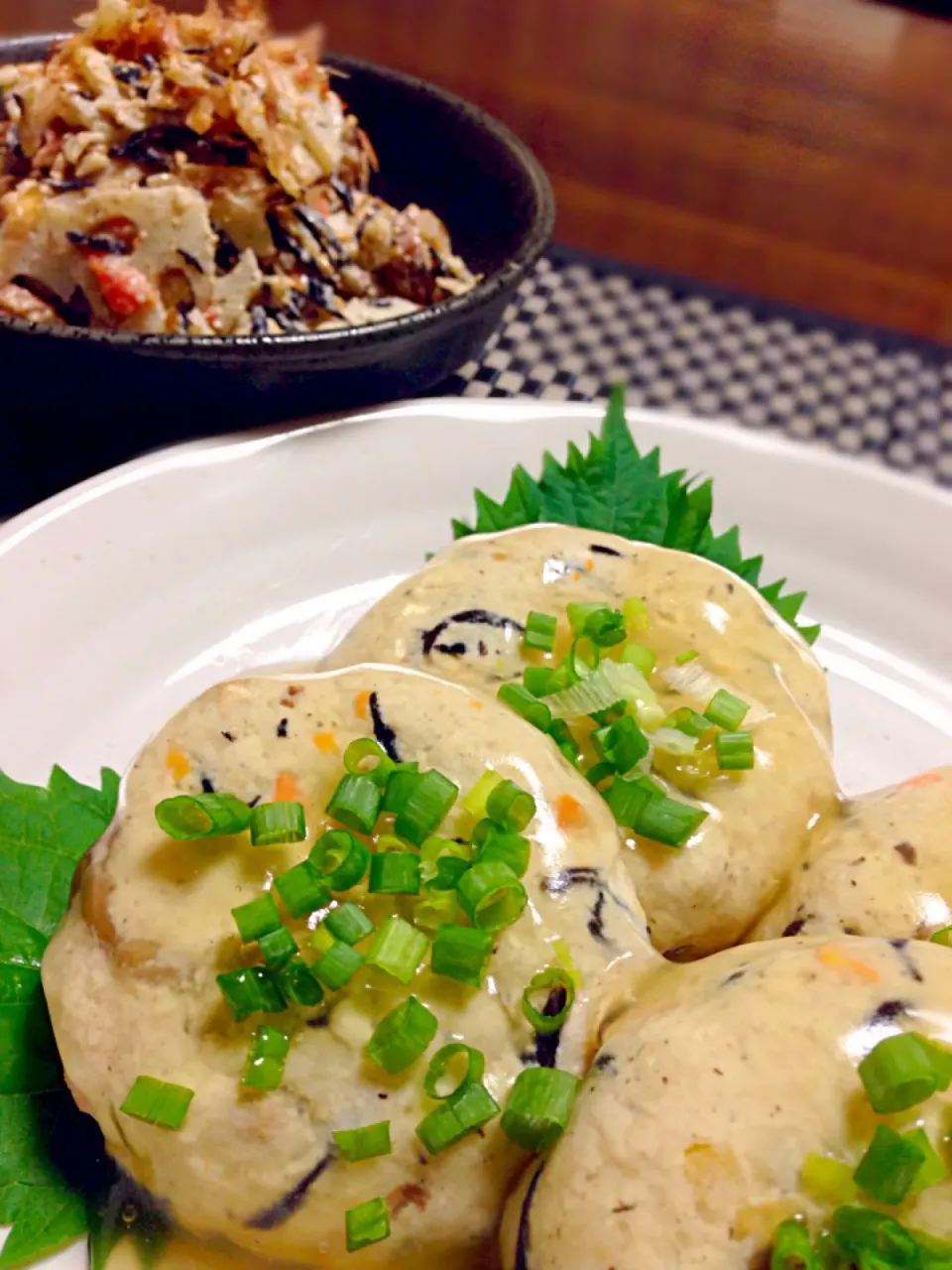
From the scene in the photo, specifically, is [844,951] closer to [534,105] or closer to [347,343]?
[347,343]

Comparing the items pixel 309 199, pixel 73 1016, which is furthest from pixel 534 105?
pixel 73 1016

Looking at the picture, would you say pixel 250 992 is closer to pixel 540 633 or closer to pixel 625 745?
pixel 625 745

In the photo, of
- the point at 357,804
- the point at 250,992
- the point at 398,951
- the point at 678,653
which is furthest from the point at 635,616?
the point at 250,992

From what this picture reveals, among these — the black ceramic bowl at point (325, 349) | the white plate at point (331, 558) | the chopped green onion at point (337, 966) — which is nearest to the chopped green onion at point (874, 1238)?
the chopped green onion at point (337, 966)

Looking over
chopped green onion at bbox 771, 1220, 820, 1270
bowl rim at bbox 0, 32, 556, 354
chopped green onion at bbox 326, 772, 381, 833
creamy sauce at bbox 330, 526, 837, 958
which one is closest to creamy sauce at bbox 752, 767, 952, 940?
creamy sauce at bbox 330, 526, 837, 958

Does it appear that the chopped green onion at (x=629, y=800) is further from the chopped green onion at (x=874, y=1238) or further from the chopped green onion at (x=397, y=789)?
the chopped green onion at (x=874, y=1238)
